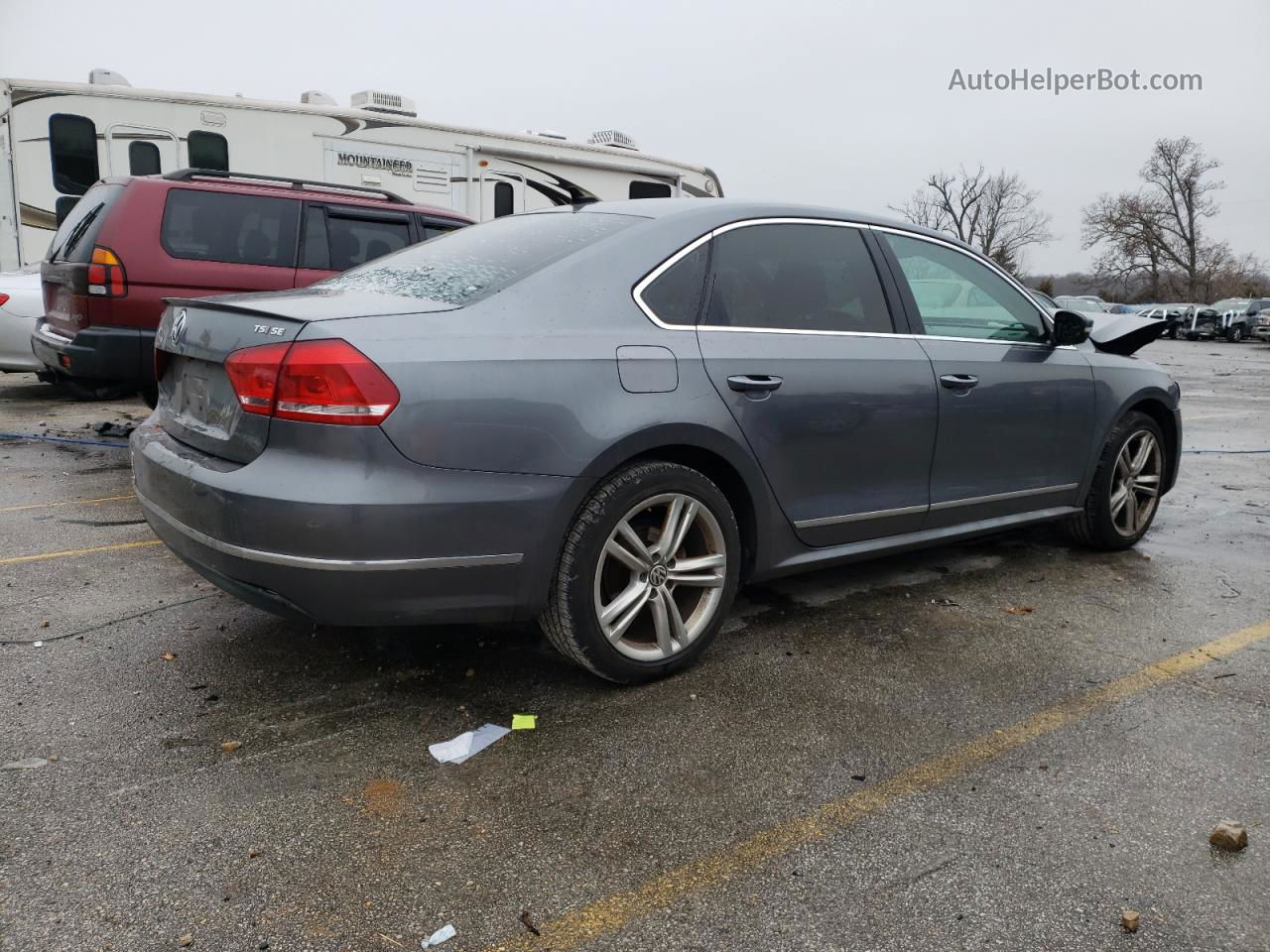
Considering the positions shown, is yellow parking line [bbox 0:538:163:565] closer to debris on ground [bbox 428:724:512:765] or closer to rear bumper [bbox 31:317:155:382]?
rear bumper [bbox 31:317:155:382]

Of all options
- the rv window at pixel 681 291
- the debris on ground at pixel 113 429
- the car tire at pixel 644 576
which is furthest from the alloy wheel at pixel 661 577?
the debris on ground at pixel 113 429

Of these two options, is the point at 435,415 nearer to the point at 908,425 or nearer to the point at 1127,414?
the point at 908,425

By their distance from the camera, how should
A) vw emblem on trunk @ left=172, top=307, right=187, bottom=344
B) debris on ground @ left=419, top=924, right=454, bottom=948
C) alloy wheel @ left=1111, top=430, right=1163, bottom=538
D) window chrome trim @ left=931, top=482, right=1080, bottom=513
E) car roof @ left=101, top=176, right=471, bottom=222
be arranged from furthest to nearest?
car roof @ left=101, top=176, right=471, bottom=222, alloy wheel @ left=1111, top=430, right=1163, bottom=538, window chrome trim @ left=931, top=482, right=1080, bottom=513, vw emblem on trunk @ left=172, top=307, right=187, bottom=344, debris on ground @ left=419, top=924, right=454, bottom=948

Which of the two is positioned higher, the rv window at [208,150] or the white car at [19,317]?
the rv window at [208,150]

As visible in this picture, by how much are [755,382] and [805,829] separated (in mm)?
1525

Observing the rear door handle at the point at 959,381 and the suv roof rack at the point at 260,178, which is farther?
the suv roof rack at the point at 260,178

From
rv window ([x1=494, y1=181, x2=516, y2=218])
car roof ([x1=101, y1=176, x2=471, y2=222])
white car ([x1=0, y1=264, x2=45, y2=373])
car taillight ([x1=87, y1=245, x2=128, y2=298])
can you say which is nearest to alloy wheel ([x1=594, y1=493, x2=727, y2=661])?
car taillight ([x1=87, y1=245, x2=128, y2=298])

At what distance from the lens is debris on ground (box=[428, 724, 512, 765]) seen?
2850 millimetres

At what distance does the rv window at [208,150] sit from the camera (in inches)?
403

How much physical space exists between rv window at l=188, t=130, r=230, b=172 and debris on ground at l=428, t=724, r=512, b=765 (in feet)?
29.3

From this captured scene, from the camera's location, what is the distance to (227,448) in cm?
297

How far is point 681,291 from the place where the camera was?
11.3ft

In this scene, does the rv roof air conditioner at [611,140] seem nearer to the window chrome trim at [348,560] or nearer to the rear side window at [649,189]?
the rear side window at [649,189]

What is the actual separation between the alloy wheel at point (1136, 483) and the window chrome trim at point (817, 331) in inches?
29.1
